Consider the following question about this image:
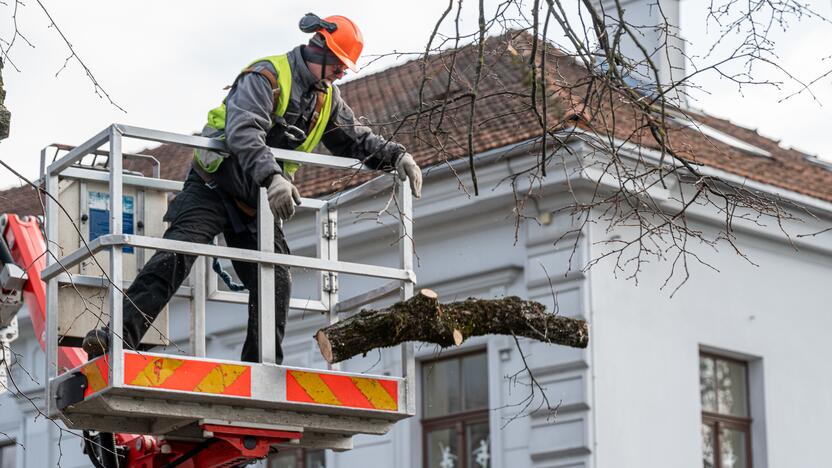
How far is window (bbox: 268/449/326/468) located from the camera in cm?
1875

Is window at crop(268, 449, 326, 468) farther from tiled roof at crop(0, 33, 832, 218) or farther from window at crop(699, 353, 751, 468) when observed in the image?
window at crop(699, 353, 751, 468)

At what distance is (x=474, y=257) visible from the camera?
57.0 ft

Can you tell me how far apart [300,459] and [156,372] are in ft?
36.3

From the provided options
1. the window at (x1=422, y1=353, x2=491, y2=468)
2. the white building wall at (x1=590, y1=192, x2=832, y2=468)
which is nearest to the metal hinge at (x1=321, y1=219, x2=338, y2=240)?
the white building wall at (x1=590, y1=192, x2=832, y2=468)

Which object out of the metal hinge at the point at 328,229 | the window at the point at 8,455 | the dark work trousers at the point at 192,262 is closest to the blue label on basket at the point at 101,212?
the dark work trousers at the point at 192,262

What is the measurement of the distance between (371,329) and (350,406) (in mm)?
420

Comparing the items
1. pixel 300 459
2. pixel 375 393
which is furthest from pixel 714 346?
pixel 375 393

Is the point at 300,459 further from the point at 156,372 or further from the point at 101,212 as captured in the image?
the point at 156,372

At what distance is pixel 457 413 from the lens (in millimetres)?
17516

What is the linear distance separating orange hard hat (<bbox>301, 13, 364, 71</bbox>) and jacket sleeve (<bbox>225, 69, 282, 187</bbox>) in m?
0.42

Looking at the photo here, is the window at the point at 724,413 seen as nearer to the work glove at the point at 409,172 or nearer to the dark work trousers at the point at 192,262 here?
the work glove at the point at 409,172

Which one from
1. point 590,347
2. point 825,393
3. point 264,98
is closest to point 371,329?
point 264,98

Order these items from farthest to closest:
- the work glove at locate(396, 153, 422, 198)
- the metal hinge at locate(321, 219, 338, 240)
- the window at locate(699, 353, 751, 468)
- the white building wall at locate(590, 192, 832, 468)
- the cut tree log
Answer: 1. the window at locate(699, 353, 751, 468)
2. the white building wall at locate(590, 192, 832, 468)
3. the metal hinge at locate(321, 219, 338, 240)
4. the work glove at locate(396, 153, 422, 198)
5. the cut tree log

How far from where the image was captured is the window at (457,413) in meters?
17.3
